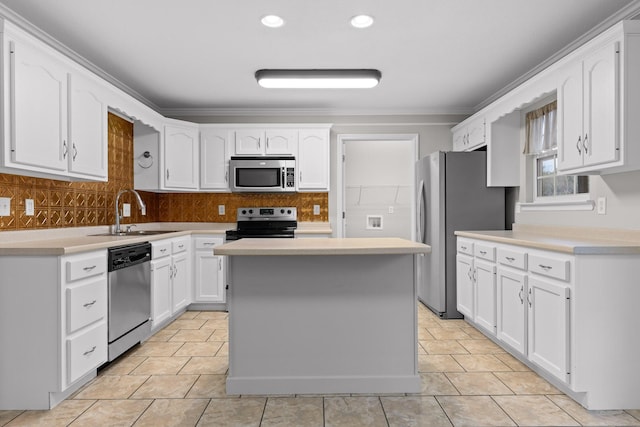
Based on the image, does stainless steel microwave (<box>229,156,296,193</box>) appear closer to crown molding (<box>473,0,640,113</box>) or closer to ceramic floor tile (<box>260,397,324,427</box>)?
crown molding (<box>473,0,640,113</box>)

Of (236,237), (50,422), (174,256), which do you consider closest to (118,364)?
(50,422)

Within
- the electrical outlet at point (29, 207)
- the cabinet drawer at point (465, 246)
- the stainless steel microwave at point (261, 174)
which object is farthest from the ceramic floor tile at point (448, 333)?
the electrical outlet at point (29, 207)

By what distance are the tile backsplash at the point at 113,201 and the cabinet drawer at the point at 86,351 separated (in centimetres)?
89

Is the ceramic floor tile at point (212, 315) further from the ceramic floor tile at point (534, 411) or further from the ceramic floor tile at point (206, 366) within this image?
the ceramic floor tile at point (534, 411)

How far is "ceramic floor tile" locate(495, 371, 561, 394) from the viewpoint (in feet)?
7.80

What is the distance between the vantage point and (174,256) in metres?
3.89

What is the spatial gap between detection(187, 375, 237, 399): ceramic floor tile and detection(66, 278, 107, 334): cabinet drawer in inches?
30.1

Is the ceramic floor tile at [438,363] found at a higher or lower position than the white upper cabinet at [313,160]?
lower

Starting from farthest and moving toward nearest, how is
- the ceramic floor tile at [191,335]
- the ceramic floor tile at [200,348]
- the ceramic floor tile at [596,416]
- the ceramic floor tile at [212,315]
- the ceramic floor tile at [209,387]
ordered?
the ceramic floor tile at [212,315], the ceramic floor tile at [191,335], the ceramic floor tile at [200,348], the ceramic floor tile at [209,387], the ceramic floor tile at [596,416]

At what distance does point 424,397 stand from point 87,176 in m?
2.70

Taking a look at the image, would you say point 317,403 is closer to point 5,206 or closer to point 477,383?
point 477,383

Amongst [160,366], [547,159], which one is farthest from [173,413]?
[547,159]

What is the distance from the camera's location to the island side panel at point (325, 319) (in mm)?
2361

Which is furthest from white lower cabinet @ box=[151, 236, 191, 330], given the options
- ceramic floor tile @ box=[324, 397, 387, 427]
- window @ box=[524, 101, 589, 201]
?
window @ box=[524, 101, 589, 201]
